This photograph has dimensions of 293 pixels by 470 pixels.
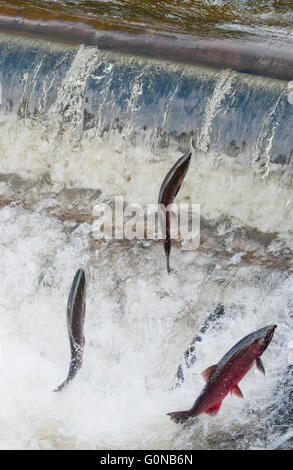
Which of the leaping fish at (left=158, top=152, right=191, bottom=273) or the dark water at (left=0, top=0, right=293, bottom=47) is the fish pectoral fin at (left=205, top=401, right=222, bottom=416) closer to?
the leaping fish at (left=158, top=152, right=191, bottom=273)

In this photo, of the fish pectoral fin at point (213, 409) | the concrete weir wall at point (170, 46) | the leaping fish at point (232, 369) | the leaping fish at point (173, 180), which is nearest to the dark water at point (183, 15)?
the concrete weir wall at point (170, 46)

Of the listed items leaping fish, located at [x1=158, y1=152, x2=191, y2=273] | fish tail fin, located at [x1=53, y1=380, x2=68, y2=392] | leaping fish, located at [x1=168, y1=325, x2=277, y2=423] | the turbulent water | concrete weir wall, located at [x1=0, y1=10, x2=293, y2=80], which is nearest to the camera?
leaping fish, located at [x1=158, y1=152, x2=191, y2=273]

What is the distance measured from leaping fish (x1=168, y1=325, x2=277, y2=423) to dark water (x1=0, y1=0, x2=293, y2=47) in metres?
2.26

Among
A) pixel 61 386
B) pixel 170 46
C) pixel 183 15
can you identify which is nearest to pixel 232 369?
pixel 61 386

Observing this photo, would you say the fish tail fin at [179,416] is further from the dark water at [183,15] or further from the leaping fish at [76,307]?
the dark water at [183,15]

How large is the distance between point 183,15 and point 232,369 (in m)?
3.10

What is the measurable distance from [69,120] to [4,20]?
43.7 inches

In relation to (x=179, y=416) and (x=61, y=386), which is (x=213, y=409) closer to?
(x=179, y=416)

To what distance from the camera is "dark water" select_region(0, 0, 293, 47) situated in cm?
430

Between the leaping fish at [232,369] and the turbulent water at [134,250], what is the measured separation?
1.06 feet

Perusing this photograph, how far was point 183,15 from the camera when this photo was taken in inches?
187

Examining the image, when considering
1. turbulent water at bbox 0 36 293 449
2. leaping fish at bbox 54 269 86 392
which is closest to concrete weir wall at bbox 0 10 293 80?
turbulent water at bbox 0 36 293 449
